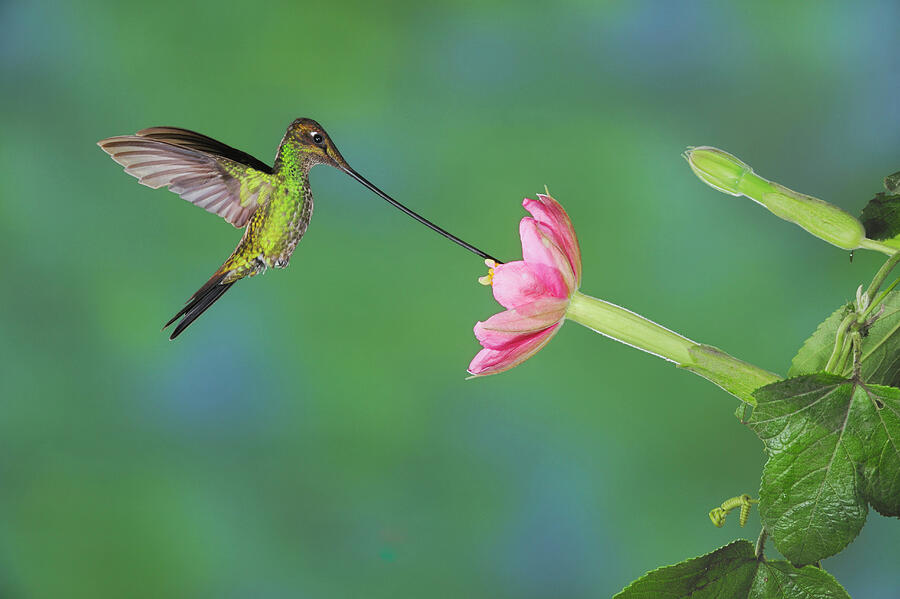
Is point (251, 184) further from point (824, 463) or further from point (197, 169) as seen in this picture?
point (824, 463)

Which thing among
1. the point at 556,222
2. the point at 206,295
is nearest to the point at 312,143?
the point at 206,295

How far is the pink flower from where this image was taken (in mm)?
239

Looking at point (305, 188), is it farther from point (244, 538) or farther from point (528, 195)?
point (244, 538)

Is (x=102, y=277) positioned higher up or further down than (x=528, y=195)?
further down

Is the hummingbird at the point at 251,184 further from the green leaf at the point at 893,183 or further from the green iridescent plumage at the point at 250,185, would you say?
the green leaf at the point at 893,183

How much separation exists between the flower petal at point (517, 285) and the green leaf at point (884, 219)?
11 centimetres

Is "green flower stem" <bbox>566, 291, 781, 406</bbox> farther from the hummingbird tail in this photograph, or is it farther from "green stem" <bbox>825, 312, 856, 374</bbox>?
the hummingbird tail

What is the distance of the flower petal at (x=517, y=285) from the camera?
238 mm

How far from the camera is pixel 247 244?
0.47 meters

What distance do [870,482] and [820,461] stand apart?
0.01m

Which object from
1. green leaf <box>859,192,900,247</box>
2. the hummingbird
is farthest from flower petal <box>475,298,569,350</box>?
the hummingbird

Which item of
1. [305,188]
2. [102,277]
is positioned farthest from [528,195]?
[102,277]

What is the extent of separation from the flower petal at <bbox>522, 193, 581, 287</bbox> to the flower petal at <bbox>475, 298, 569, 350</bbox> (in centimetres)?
2

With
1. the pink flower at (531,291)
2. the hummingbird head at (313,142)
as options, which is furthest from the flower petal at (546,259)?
the hummingbird head at (313,142)
